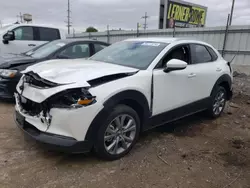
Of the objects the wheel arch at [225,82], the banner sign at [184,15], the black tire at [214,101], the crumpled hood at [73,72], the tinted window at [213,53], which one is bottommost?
the black tire at [214,101]

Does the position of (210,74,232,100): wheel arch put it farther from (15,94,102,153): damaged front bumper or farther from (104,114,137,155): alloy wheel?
(15,94,102,153): damaged front bumper

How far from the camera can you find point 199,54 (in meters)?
4.48

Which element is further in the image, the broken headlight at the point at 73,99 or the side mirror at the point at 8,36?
the side mirror at the point at 8,36

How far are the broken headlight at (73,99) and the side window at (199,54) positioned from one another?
2378 mm

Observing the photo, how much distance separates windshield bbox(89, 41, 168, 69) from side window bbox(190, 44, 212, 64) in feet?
2.54

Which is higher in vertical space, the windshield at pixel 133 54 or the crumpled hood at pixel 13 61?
the windshield at pixel 133 54

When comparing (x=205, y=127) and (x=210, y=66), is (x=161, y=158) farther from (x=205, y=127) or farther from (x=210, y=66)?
(x=210, y=66)

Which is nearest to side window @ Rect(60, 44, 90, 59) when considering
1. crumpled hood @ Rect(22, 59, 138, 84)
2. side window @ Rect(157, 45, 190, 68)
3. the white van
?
crumpled hood @ Rect(22, 59, 138, 84)

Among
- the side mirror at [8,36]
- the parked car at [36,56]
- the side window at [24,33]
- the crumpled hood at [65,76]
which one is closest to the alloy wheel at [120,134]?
the crumpled hood at [65,76]

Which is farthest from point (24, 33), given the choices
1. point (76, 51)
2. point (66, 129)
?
point (66, 129)

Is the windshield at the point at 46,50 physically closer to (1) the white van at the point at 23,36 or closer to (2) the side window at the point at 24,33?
(1) the white van at the point at 23,36

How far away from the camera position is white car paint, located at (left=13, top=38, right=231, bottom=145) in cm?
264

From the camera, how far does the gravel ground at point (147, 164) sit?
2652 mm

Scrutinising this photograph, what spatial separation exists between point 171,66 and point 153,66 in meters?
0.26
